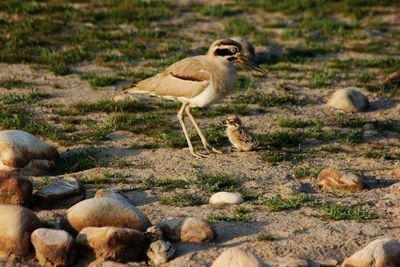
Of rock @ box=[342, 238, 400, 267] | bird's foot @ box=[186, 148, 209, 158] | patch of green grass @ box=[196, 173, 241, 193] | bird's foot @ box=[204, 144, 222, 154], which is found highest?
rock @ box=[342, 238, 400, 267]

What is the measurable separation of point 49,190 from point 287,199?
2.55 meters

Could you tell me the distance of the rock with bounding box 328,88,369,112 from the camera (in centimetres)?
1355

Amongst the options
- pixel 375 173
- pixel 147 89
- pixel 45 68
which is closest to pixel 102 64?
pixel 45 68

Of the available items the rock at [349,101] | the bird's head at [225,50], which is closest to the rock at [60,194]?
the bird's head at [225,50]

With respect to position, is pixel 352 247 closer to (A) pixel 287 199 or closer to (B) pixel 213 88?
(A) pixel 287 199

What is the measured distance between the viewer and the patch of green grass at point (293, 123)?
12719 millimetres

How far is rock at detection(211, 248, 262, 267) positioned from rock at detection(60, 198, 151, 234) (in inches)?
43.7

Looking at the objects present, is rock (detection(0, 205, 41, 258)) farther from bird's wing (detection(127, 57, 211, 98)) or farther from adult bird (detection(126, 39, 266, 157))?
bird's wing (detection(127, 57, 211, 98))

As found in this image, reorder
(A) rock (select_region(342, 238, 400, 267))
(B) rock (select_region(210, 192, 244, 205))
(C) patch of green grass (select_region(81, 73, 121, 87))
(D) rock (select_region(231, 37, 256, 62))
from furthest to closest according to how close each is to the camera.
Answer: (D) rock (select_region(231, 37, 256, 62)), (C) patch of green grass (select_region(81, 73, 121, 87)), (B) rock (select_region(210, 192, 244, 205)), (A) rock (select_region(342, 238, 400, 267))

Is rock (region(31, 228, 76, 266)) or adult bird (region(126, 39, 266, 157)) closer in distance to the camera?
rock (region(31, 228, 76, 266))

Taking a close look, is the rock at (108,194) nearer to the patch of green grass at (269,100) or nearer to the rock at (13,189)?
the rock at (13,189)

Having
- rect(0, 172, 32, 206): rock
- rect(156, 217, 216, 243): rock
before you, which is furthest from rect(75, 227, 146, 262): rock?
rect(0, 172, 32, 206): rock

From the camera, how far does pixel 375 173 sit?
423 inches

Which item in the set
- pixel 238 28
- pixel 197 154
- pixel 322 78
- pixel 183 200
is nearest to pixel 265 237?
pixel 183 200
